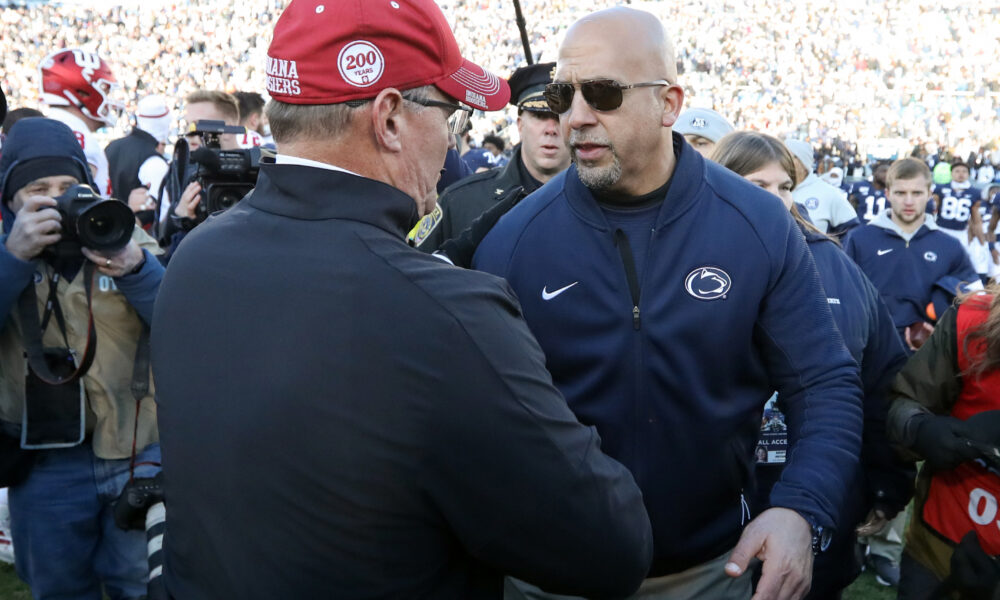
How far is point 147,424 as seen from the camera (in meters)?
3.13

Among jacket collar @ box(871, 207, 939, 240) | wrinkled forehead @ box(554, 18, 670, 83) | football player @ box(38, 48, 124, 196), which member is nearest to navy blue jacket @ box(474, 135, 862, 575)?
wrinkled forehead @ box(554, 18, 670, 83)

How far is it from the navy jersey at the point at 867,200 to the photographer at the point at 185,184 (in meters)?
8.77

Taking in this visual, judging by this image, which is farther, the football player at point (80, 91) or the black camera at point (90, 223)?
the football player at point (80, 91)

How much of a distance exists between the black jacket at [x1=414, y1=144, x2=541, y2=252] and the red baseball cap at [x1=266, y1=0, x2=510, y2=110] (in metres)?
2.14

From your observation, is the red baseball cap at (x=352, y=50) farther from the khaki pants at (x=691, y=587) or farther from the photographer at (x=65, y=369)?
the photographer at (x=65, y=369)

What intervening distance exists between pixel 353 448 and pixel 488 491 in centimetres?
18

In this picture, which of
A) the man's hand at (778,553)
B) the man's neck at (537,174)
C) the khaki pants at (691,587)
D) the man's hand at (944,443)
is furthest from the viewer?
the man's neck at (537,174)

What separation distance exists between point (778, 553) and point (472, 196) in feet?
7.48

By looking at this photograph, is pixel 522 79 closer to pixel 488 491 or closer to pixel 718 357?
pixel 718 357

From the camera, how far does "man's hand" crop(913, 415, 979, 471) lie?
7.72ft

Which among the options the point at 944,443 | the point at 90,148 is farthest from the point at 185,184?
the point at 944,443

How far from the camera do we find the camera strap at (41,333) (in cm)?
287

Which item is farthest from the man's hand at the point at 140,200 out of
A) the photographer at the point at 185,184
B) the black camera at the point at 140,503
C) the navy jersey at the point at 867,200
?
the navy jersey at the point at 867,200

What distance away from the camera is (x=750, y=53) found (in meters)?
33.2
